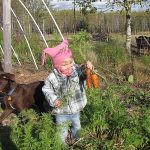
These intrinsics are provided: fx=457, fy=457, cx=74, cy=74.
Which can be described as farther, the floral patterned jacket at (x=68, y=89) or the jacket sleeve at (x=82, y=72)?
the jacket sleeve at (x=82, y=72)

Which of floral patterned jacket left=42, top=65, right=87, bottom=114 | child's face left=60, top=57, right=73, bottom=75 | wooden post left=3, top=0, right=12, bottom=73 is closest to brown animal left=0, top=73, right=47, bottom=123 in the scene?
floral patterned jacket left=42, top=65, right=87, bottom=114

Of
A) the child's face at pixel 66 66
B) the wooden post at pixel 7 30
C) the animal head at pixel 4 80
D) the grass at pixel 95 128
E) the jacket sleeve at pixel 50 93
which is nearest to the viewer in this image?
the grass at pixel 95 128

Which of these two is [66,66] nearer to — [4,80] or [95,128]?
[95,128]

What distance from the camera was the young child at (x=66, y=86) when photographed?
190 inches

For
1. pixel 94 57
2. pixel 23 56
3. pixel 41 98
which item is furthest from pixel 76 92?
pixel 23 56

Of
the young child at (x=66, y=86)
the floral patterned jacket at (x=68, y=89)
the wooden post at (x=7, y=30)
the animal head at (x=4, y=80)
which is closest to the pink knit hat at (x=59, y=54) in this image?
the young child at (x=66, y=86)

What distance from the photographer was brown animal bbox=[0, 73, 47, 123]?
673 cm

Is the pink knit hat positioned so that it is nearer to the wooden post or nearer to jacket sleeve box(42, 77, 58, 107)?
jacket sleeve box(42, 77, 58, 107)

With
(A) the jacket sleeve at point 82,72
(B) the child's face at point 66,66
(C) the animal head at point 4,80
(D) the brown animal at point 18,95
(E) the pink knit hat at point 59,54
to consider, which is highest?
(E) the pink knit hat at point 59,54

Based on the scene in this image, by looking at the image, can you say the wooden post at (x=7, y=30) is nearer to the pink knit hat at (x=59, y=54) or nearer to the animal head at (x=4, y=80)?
the animal head at (x=4, y=80)

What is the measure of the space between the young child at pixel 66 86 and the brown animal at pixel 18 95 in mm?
1777

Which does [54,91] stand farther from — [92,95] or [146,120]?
[146,120]

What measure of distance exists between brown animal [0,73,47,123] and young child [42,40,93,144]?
5.83ft

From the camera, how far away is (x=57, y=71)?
4.92m
